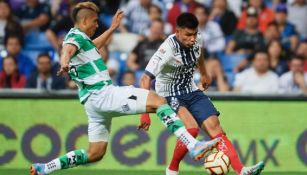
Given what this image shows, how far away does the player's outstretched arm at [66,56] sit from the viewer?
8508 millimetres

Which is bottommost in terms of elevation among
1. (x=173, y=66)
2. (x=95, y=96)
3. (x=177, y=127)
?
(x=177, y=127)

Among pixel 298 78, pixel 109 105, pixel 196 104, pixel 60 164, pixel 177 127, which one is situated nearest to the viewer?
pixel 177 127

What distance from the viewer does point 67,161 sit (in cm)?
959

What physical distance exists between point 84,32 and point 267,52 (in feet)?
18.3

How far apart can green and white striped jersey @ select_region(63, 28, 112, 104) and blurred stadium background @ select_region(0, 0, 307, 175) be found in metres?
2.85

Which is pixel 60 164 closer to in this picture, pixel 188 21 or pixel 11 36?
pixel 188 21

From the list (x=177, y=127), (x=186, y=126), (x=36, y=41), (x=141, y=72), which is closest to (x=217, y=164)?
(x=177, y=127)

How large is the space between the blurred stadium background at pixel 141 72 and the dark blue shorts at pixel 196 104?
7.46 feet

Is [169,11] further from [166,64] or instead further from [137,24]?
[166,64]

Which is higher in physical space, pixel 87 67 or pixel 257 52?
pixel 87 67

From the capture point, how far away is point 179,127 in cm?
901

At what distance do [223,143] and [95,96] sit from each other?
56.2 inches

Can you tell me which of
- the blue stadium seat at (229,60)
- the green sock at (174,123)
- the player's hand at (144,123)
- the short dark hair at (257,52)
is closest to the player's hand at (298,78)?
the short dark hair at (257,52)

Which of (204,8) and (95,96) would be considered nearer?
(95,96)
